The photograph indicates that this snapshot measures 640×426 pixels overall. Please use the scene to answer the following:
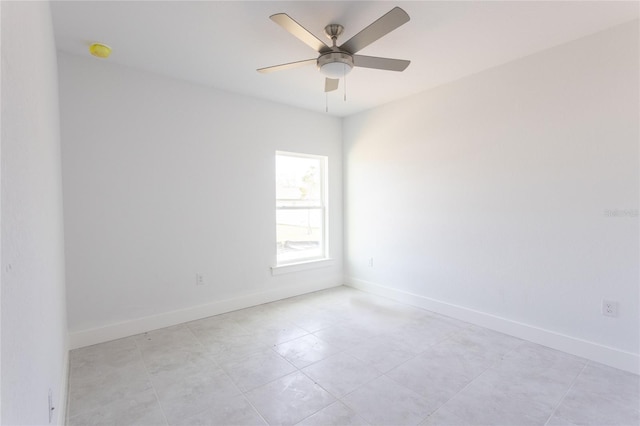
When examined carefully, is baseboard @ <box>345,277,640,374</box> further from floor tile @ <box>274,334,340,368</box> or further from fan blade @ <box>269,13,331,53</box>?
fan blade @ <box>269,13,331,53</box>

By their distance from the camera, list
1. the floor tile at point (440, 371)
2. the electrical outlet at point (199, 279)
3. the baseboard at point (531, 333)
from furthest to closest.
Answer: the electrical outlet at point (199, 279)
the baseboard at point (531, 333)
the floor tile at point (440, 371)

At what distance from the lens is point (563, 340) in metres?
2.59

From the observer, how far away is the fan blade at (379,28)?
5.42 feet

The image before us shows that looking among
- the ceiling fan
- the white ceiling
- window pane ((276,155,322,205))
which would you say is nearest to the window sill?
window pane ((276,155,322,205))

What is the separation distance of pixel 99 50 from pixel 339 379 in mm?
3185

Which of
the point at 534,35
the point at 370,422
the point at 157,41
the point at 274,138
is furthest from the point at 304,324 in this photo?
the point at 534,35

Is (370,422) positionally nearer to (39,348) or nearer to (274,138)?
(39,348)

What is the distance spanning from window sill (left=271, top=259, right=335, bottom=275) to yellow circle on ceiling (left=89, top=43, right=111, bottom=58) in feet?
8.94

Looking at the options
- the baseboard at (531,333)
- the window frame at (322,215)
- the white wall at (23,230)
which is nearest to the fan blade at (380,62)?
the white wall at (23,230)

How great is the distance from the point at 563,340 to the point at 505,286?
59cm

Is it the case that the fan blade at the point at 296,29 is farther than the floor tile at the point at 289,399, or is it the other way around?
the floor tile at the point at 289,399

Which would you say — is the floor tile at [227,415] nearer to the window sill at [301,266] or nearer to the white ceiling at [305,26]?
the window sill at [301,266]

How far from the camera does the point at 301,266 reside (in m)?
4.20

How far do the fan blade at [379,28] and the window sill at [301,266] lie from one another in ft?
8.95
